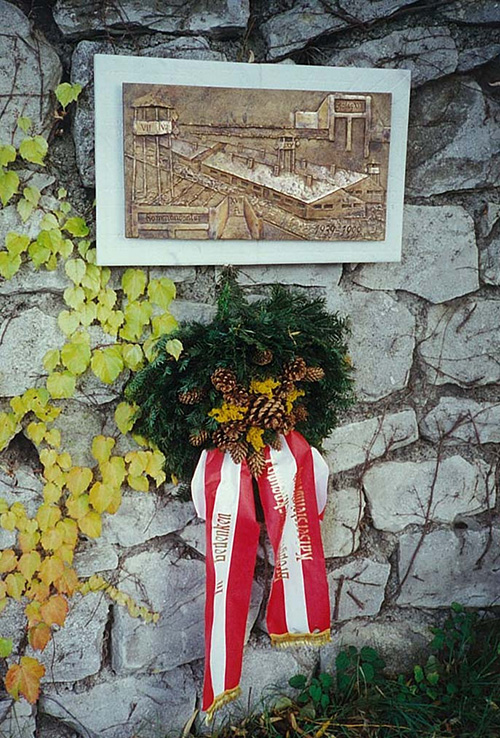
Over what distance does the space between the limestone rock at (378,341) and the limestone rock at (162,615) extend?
0.67 meters

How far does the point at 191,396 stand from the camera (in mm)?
1642

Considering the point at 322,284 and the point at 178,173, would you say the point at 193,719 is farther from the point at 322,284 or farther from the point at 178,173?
the point at 178,173

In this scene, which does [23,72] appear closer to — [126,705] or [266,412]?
[266,412]

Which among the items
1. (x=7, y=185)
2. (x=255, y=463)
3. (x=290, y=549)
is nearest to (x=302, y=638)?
→ (x=290, y=549)

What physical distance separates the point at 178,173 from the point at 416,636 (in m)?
1.44

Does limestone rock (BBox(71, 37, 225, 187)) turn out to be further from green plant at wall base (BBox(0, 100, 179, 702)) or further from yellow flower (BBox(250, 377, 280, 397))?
yellow flower (BBox(250, 377, 280, 397))

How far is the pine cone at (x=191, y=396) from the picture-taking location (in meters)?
1.64

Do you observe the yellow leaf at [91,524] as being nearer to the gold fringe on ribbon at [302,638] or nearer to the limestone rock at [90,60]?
the gold fringe on ribbon at [302,638]

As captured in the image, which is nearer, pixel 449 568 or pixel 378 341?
pixel 378 341

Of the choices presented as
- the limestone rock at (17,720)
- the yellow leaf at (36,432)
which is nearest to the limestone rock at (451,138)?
the yellow leaf at (36,432)

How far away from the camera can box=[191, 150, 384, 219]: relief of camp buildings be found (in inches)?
66.2

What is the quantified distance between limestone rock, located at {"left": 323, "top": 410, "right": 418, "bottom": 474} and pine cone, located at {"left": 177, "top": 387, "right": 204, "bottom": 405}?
1.40 feet

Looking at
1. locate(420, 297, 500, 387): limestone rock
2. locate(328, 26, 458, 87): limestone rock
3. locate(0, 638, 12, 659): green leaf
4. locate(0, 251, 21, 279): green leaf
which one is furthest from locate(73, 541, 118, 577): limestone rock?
locate(328, 26, 458, 87): limestone rock

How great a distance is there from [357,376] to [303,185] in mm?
515
